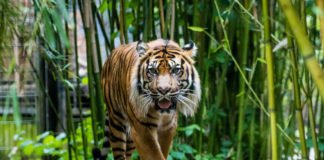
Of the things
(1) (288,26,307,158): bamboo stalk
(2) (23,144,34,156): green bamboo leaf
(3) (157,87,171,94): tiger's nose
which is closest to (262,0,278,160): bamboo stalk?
(1) (288,26,307,158): bamboo stalk

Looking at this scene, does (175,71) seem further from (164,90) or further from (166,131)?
(166,131)

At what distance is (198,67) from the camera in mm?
2742

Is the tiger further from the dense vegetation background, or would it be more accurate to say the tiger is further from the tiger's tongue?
the dense vegetation background

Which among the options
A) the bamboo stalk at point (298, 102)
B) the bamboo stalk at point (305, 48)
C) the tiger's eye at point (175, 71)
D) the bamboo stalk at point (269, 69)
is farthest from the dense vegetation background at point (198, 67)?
the bamboo stalk at point (305, 48)

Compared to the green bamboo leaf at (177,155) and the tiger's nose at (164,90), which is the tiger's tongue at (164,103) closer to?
the tiger's nose at (164,90)

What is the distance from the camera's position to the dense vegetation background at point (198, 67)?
200 cm

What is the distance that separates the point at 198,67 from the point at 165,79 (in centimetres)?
95

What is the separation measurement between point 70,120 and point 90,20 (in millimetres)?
618

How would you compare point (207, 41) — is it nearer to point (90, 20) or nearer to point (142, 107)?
point (90, 20)

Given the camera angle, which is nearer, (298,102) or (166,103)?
(298,102)

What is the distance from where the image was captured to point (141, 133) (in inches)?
77.2

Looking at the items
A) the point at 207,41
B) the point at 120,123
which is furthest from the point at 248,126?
the point at 120,123

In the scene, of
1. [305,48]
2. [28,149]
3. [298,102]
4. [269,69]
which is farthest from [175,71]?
[28,149]

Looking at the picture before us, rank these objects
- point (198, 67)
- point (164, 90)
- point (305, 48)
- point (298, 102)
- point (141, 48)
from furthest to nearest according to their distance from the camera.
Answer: point (198, 67), point (141, 48), point (164, 90), point (298, 102), point (305, 48)
